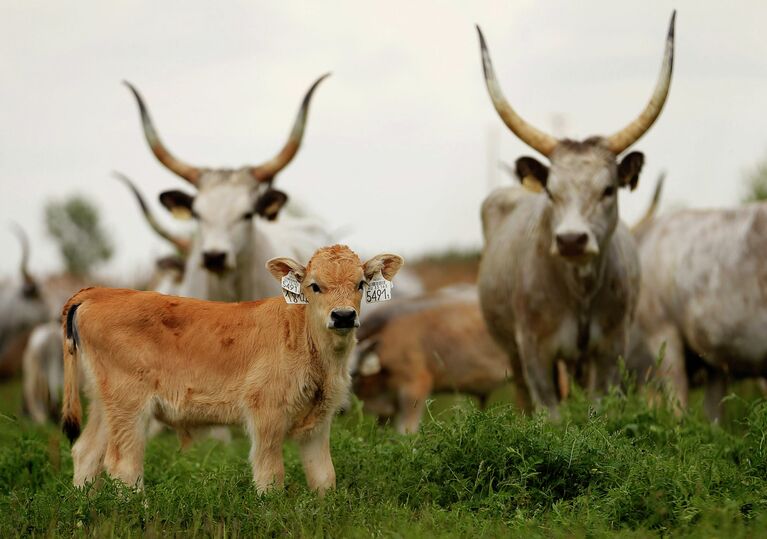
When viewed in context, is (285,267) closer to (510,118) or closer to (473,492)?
(473,492)

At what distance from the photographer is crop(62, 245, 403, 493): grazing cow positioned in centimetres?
563

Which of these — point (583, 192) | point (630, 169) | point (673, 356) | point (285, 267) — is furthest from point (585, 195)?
point (285, 267)

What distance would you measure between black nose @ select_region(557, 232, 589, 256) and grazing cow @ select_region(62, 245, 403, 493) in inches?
71.5

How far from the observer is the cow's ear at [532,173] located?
8227mm

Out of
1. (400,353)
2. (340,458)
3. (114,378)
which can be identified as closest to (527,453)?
(340,458)

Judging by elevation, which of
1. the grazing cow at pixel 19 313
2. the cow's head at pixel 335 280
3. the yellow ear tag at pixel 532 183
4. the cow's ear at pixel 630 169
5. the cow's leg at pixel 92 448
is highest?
the cow's ear at pixel 630 169

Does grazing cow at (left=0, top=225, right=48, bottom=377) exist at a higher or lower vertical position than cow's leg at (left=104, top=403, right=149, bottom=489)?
lower

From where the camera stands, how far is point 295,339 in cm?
580

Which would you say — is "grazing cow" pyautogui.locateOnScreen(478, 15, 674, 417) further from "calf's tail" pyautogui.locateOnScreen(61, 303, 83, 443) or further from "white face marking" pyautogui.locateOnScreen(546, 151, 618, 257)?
"calf's tail" pyautogui.locateOnScreen(61, 303, 83, 443)

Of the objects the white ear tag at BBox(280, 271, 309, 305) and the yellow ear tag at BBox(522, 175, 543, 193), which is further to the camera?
the yellow ear tag at BBox(522, 175, 543, 193)

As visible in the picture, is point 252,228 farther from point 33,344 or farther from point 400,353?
point 33,344

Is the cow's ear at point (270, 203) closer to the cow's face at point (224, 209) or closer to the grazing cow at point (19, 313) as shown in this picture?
the cow's face at point (224, 209)

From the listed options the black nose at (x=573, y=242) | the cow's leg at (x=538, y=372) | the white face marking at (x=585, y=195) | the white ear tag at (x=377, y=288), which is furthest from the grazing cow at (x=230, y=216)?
the white ear tag at (x=377, y=288)

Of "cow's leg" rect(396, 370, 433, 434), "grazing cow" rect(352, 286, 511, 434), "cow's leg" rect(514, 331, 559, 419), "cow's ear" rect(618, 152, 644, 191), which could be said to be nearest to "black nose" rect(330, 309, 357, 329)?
"cow's leg" rect(514, 331, 559, 419)
